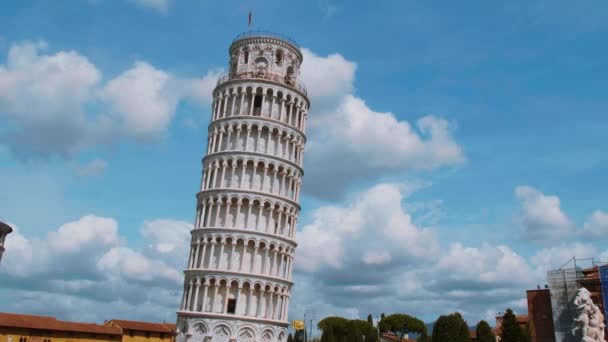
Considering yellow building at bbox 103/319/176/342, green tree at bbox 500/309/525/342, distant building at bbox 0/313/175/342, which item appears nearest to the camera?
distant building at bbox 0/313/175/342

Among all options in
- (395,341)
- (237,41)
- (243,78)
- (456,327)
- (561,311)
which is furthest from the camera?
(395,341)

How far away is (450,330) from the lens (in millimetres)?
66500

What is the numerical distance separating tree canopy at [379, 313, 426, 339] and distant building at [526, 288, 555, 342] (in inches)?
2305

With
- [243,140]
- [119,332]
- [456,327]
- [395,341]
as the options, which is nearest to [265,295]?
[243,140]

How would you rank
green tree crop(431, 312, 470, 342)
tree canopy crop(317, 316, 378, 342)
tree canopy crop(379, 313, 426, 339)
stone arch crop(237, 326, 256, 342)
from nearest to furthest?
stone arch crop(237, 326, 256, 342) → green tree crop(431, 312, 470, 342) → tree canopy crop(317, 316, 378, 342) → tree canopy crop(379, 313, 426, 339)

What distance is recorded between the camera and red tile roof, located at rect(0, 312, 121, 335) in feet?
176

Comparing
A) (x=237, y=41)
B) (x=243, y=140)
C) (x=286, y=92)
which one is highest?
(x=237, y=41)

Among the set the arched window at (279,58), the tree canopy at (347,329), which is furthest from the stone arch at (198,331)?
the tree canopy at (347,329)

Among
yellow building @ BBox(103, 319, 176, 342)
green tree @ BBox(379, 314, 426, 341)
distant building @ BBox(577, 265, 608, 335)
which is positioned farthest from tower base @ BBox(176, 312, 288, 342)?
green tree @ BBox(379, 314, 426, 341)

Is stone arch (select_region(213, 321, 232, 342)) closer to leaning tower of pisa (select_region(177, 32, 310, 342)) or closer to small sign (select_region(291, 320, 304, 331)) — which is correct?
leaning tower of pisa (select_region(177, 32, 310, 342))

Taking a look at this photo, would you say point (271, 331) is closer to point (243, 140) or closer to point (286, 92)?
point (243, 140)

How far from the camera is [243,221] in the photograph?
48.0m

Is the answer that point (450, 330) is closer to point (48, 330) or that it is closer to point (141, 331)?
point (141, 331)

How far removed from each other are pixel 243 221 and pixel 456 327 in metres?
35.0
